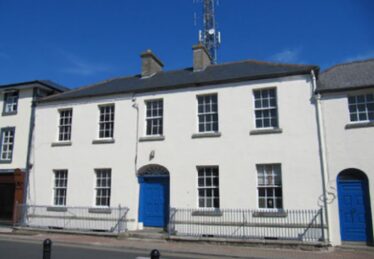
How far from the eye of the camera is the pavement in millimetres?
11977

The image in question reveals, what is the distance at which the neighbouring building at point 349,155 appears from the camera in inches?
542

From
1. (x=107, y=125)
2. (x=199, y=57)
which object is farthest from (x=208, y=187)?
(x=199, y=57)

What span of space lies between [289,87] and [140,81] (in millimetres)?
8088

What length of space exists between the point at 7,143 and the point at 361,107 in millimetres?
18514

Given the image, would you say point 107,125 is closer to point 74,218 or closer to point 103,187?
point 103,187

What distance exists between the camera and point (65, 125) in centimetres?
1928

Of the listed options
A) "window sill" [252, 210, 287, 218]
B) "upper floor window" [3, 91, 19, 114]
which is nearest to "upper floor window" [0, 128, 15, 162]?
"upper floor window" [3, 91, 19, 114]

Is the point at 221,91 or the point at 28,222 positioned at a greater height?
the point at 221,91

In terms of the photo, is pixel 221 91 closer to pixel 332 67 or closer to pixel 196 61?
pixel 196 61

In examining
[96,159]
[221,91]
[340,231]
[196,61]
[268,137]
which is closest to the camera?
[340,231]

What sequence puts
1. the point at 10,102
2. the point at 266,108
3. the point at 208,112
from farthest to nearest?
1. the point at 10,102
2. the point at 208,112
3. the point at 266,108

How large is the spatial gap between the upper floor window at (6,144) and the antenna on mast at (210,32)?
46.0 ft

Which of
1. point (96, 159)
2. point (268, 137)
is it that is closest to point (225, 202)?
point (268, 137)

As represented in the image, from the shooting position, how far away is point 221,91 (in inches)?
648
